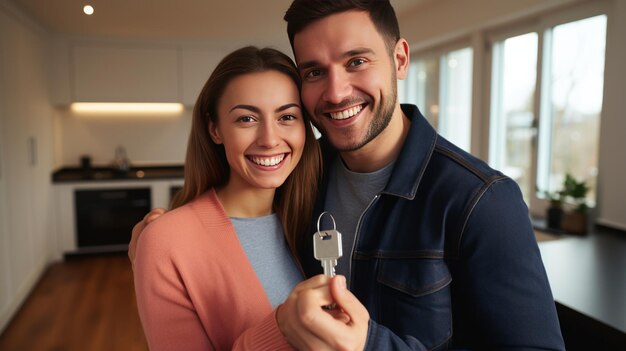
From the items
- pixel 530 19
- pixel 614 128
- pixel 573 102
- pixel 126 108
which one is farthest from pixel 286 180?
pixel 126 108

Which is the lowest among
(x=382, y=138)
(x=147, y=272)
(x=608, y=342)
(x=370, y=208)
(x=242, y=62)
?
(x=608, y=342)

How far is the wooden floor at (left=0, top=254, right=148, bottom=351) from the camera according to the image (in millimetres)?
3055

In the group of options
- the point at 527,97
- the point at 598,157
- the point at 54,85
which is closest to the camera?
the point at 598,157

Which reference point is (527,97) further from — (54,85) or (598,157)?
(54,85)

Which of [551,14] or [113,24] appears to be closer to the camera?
[551,14]

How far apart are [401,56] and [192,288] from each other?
769 millimetres

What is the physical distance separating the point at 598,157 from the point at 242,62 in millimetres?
2271

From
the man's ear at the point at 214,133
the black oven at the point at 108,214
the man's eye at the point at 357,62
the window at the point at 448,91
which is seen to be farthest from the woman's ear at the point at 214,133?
the black oven at the point at 108,214

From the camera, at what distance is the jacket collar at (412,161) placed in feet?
3.45

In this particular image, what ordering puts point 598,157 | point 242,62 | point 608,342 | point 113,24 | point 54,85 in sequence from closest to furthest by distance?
point 242,62 < point 608,342 < point 598,157 < point 113,24 < point 54,85

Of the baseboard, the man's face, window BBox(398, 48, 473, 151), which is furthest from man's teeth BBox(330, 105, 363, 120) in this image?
the baseboard


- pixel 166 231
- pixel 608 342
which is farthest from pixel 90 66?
pixel 608 342

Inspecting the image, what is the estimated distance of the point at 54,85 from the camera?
489 cm

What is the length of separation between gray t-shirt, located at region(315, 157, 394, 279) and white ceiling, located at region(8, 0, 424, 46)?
8.22ft
